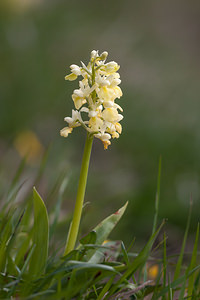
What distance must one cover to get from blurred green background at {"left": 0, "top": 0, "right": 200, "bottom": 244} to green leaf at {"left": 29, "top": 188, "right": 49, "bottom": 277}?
5.74ft

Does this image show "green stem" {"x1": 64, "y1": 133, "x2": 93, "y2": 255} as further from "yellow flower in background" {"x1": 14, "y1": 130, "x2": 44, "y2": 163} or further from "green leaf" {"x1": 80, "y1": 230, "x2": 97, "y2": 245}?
"yellow flower in background" {"x1": 14, "y1": 130, "x2": 44, "y2": 163}

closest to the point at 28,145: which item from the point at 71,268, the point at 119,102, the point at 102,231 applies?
the point at 119,102

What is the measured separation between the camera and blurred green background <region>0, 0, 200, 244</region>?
4.00 meters

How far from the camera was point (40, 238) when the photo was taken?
1.68m

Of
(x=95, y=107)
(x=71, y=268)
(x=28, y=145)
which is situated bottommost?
(x=71, y=268)

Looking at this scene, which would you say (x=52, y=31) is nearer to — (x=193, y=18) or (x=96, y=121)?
(x=96, y=121)

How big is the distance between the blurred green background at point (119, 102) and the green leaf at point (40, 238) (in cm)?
175

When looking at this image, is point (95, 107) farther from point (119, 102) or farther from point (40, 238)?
point (119, 102)

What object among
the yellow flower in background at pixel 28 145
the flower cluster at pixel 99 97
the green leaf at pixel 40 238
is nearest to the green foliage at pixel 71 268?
the green leaf at pixel 40 238

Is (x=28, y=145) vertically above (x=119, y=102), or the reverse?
(x=119, y=102)

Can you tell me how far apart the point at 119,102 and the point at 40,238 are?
396 cm

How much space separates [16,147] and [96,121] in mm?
3282

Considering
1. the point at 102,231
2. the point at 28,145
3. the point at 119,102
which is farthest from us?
the point at 119,102

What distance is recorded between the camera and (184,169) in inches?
179
